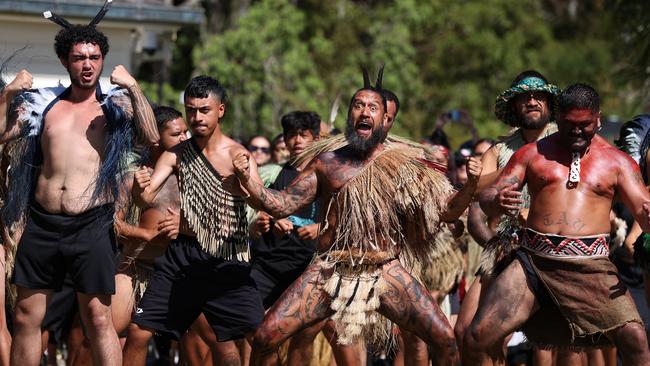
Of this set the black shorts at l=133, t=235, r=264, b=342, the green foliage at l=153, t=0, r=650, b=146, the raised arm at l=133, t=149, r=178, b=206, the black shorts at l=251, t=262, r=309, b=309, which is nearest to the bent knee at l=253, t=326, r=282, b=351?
the black shorts at l=133, t=235, r=264, b=342

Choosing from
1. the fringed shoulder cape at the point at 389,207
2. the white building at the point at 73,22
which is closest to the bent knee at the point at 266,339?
the fringed shoulder cape at the point at 389,207

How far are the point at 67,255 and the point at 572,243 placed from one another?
3161 mm

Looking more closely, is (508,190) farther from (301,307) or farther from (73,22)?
(73,22)

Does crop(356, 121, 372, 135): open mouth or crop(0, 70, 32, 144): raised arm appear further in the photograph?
crop(356, 121, 372, 135): open mouth

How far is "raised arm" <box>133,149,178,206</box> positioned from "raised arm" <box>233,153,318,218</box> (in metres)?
0.65

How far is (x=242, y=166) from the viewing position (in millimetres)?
7906

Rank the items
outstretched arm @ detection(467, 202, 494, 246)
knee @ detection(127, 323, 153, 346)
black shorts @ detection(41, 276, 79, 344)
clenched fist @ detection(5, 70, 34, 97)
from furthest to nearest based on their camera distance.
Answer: black shorts @ detection(41, 276, 79, 344)
outstretched arm @ detection(467, 202, 494, 246)
knee @ detection(127, 323, 153, 346)
clenched fist @ detection(5, 70, 34, 97)

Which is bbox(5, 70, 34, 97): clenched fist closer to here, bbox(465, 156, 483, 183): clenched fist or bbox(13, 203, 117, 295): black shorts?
bbox(13, 203, 117, 295): black shorts

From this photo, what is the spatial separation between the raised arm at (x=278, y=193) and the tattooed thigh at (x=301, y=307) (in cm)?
45

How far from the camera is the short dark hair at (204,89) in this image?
8.76 m

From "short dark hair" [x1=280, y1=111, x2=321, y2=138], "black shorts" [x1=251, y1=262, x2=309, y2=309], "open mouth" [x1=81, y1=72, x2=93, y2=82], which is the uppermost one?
"open mouth" [x1=81, y1=72, x2=93, y2=82]

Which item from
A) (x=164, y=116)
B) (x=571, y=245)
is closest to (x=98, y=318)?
(x=164, y=116)

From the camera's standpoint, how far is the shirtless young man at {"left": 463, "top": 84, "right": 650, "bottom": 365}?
7833 mm

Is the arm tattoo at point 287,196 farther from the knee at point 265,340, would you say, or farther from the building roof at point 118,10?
the building roof at point 118,10
